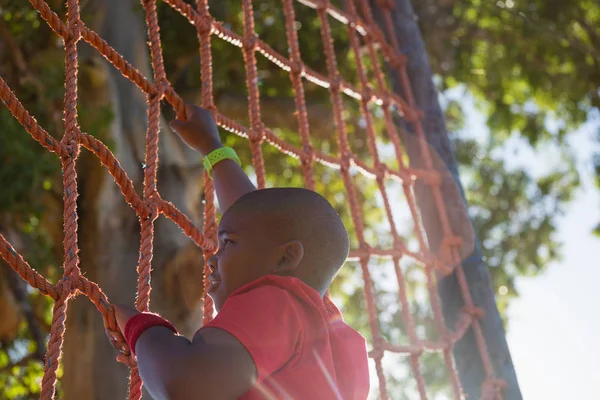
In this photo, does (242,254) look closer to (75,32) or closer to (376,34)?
(75,32)

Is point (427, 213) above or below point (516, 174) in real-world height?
below

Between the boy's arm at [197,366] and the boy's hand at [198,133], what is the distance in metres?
0.53

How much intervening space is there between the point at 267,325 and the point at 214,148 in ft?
1.76

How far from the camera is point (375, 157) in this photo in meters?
1.98

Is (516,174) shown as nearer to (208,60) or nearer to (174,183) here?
(174,183)

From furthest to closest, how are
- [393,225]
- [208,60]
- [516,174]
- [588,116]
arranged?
[516,174] → [588,116] → [393,225] → [208,60]

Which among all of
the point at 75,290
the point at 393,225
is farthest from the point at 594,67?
the point at 75,290

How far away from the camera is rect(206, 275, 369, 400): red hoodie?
0.76 meters

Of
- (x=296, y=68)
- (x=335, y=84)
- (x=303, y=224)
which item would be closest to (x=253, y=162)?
(x=296, y=68)

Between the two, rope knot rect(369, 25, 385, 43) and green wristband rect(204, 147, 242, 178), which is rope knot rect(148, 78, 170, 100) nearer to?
green wristband rect(204, 147, 242, 178)

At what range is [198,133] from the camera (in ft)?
4.15

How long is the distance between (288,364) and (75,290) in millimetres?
342

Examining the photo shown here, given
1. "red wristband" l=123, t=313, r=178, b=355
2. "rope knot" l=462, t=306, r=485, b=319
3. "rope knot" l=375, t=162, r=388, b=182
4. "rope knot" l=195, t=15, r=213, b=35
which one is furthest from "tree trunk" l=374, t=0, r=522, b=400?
"red wristband" l=123, t=313, r=178, b=355

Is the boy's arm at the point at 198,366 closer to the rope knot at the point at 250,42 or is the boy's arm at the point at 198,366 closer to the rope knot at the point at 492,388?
the rope knot at the point at 250,42
